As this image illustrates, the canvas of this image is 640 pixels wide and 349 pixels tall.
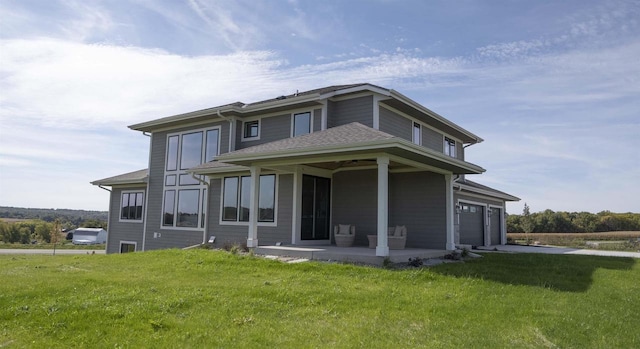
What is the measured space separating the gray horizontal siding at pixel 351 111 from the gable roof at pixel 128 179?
900cm

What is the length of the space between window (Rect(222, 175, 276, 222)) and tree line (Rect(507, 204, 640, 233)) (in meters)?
25.9

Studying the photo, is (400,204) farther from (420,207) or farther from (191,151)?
(191,151)

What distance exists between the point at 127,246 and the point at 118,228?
100cm

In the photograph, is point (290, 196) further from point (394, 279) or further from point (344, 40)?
point (394, 279)

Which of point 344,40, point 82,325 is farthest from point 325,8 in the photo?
point 82,325

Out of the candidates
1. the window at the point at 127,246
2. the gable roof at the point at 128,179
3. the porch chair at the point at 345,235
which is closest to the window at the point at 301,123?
the porch chair at the point at 345,235

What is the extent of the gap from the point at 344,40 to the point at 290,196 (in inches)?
190

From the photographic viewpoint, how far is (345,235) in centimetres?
1265

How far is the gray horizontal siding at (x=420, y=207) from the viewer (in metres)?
12.7

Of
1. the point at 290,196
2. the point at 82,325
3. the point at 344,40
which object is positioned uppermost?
the point at 344,40

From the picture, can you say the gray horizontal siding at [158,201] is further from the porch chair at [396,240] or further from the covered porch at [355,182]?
the porch chair at [396,240]

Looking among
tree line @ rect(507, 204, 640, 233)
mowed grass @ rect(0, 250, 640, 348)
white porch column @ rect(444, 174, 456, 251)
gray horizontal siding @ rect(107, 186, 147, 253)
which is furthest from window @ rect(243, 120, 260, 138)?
tree line @ rect(507, 204, 640, 233)

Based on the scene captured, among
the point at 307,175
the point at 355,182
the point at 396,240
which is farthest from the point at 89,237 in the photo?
the point at 396,240

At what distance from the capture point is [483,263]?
1048cm
